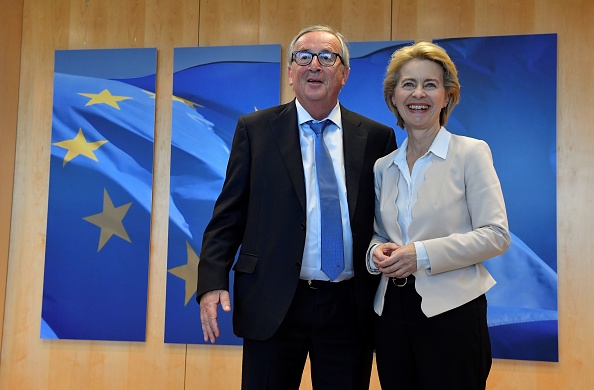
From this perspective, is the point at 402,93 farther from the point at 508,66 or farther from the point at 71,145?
the point at 71,145

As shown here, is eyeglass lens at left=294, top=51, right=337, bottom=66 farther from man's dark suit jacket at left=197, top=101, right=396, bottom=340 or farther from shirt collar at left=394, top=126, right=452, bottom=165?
shirt collar at left=394, top=126, right=452, bottom=165

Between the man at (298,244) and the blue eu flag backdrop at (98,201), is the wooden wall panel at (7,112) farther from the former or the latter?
the man at (298,244)

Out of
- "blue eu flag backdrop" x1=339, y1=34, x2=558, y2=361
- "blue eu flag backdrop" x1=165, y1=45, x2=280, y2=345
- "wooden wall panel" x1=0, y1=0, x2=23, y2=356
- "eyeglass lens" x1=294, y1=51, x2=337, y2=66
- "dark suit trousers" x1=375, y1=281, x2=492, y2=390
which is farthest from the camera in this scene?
"wooden wall panel" x1=0, y1=0, x2=23, y2=356

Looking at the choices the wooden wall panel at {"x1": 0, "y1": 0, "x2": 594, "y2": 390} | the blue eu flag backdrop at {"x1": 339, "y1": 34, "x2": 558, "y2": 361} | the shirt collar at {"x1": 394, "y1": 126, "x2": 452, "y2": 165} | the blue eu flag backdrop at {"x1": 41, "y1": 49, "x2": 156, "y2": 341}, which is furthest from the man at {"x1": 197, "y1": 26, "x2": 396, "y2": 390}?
the blue eu flag backdrop at {"x1": 41, "y1": 49, "x2": 156, "y2": 341}

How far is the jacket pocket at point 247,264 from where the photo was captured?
216cm

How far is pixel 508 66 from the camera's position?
3.79 m

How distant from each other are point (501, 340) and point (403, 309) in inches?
79.1

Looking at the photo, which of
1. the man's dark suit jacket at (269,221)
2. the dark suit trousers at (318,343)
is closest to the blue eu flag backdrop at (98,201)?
the man's dark suit jacket at (269,221)

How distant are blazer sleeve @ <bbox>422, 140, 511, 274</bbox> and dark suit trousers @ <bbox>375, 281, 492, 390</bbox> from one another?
135 mm

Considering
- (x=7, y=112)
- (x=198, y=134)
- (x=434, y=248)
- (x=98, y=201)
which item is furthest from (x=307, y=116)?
(x=7, y=112)

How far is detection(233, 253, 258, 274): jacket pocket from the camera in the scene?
2.16 meters

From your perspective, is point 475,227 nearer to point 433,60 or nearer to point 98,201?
point 433,60

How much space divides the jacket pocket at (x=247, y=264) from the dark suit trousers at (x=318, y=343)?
17 centimetres

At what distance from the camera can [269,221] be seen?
7.14 ft
